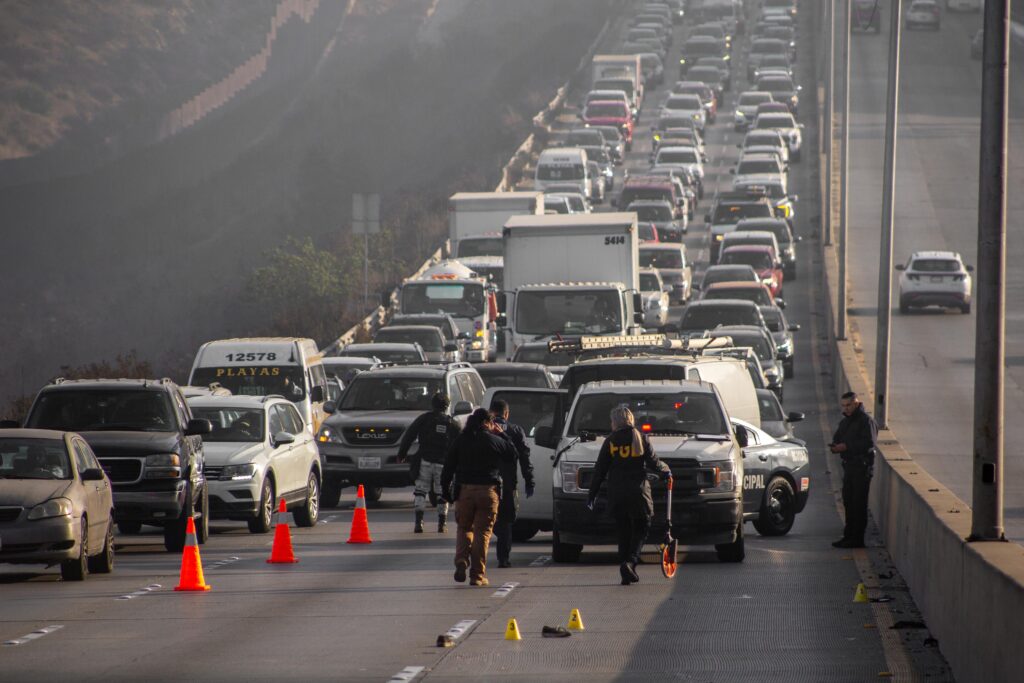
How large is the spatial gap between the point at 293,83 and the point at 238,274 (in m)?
46.2

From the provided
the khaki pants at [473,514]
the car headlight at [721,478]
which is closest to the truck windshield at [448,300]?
the car headlight at [721,478]

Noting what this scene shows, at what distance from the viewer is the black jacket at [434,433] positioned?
2178cm

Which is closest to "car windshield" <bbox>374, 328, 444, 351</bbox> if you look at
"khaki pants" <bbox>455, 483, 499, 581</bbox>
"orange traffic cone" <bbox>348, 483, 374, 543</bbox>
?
"orange traffic cone" <bbox>348, 483, 374, 543</bbox>

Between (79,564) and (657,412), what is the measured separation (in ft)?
18.7

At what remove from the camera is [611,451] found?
16953 millimetres

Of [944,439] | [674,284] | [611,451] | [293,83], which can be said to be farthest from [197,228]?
[611,451]

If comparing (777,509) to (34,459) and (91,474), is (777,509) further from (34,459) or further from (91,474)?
(34,459)

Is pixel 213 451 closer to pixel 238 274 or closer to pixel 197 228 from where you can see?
pixel 238 274

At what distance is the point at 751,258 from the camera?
54.6 m

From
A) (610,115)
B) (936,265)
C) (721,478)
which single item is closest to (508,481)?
(721,478)

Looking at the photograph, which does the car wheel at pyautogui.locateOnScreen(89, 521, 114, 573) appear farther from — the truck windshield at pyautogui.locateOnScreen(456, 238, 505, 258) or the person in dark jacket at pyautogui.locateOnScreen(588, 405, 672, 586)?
the truck windshield at pyautogui.locateOnScreen(456, 238, 505, 258)

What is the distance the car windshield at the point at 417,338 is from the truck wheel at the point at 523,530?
19851 mm

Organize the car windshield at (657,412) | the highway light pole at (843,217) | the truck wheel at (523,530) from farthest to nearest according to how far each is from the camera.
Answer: the highway light pole at (843,217) → the truck wheel at (523,530) → the car windshield at (657,412)

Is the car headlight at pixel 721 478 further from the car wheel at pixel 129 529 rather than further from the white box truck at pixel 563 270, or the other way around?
the white box truck at pixel 563 270
